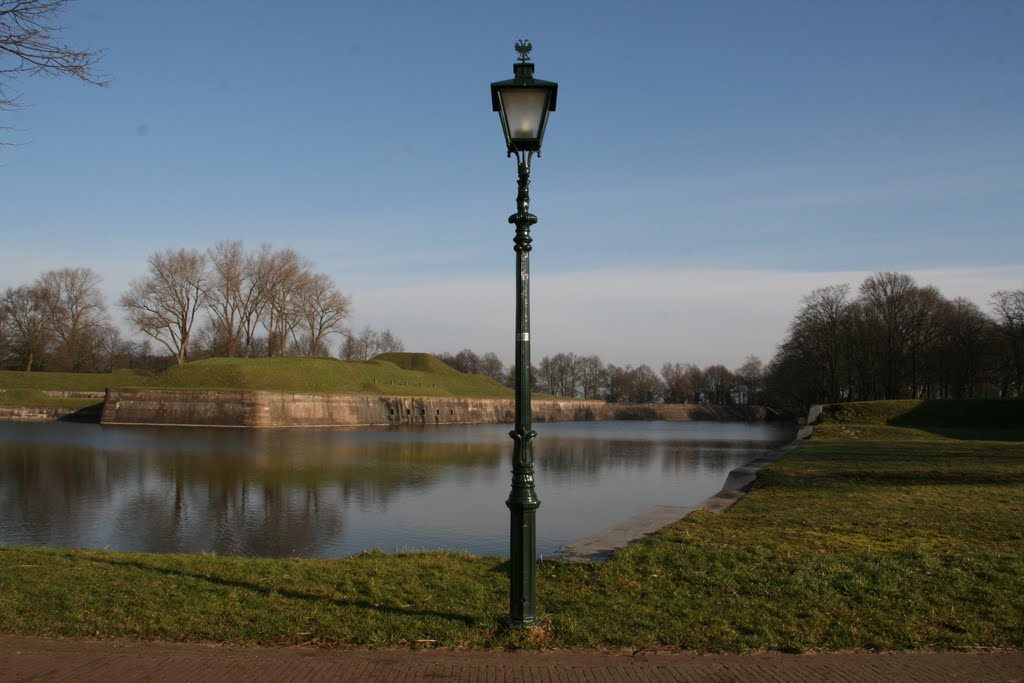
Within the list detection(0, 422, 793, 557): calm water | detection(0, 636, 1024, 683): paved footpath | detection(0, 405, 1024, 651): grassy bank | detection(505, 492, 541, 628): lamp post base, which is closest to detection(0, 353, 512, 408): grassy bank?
detection(0, 422, 793, 557): calm water

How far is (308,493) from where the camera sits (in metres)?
19.4

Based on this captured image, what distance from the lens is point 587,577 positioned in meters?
7.73

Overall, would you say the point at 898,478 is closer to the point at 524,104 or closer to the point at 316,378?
the point at 524,104

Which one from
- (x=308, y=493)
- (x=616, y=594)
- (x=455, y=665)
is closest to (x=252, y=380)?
(x=308, y=493)

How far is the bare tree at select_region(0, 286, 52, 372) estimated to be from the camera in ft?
259

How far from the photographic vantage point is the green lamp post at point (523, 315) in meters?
6.06

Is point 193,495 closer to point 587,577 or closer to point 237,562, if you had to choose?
point 237,562

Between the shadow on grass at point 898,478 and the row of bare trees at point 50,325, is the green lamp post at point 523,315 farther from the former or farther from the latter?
the row of bare trees at point 50,325

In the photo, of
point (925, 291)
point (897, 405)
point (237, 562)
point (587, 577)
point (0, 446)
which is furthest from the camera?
point (925, 291)

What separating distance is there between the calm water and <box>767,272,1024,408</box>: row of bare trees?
130 feet

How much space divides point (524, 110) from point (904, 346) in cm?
7289

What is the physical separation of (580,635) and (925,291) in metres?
73.3

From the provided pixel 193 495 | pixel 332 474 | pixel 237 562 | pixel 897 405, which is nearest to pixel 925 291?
pixel 897 405

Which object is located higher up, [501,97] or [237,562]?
[501,97]
